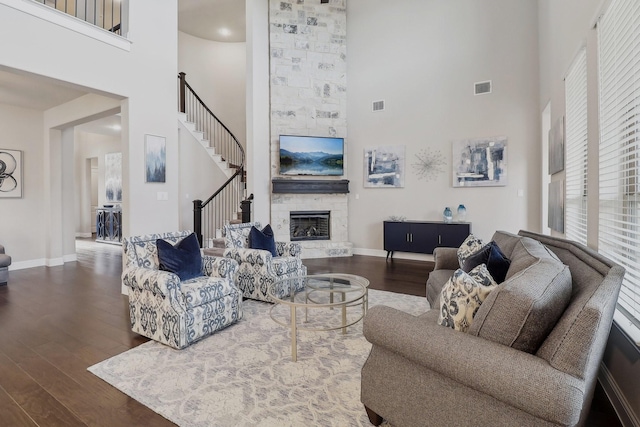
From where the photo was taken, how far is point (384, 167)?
675cm

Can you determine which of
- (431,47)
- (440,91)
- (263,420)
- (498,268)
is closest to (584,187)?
(498,268)

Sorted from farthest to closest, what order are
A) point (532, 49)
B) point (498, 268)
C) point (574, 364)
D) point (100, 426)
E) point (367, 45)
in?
point (367, 45) < point (532, 49) < point (498, 268) < point (100, 426) < point (574, 364)

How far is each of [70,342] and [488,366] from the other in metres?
3.24

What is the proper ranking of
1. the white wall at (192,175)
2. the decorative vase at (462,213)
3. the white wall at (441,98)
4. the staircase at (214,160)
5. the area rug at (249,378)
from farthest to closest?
the white wall at (192,175), the staircase at (214,160), the decorative vase at (462,213), the white wall at (441,98), the area rug at (249,378)

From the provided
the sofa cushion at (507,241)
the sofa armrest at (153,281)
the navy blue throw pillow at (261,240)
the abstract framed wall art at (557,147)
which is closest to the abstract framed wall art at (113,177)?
the navy blue throw pillow at (261,240)

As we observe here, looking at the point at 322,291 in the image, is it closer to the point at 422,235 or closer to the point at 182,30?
the point at 422,235

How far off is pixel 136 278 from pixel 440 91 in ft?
19.4

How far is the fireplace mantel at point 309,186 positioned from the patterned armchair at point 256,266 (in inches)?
95.5

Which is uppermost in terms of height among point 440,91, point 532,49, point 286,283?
point 532,49

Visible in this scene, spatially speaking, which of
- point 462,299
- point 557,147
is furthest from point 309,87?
point 462,299

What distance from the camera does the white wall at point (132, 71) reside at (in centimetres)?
343

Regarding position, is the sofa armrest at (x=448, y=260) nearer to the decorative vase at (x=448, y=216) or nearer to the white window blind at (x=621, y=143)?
the white window blind at (x=621, y=143)

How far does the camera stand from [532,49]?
548 centimetres

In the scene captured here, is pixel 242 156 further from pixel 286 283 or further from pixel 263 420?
pixel 263 420
